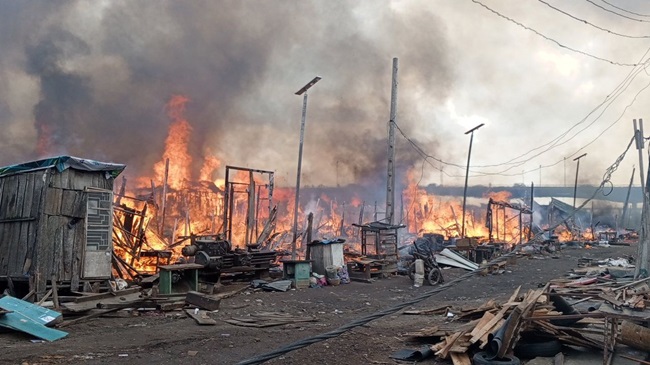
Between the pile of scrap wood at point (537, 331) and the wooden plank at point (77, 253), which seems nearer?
the pile of scrap wood at point (537, 331)

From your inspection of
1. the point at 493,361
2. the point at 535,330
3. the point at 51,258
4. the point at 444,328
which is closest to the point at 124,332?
the point at 51,258

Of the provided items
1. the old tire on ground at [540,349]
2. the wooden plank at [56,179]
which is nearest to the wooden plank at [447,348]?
the old tire on ground at [540,349]

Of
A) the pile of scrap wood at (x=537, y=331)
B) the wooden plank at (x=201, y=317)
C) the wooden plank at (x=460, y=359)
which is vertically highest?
the pile of scrap wood at (x=537, y=331)

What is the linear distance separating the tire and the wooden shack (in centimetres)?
1103

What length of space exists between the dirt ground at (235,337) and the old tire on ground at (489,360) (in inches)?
27.9

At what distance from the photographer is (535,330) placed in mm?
6938

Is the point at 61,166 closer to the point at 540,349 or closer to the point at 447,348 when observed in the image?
the point at 447,348

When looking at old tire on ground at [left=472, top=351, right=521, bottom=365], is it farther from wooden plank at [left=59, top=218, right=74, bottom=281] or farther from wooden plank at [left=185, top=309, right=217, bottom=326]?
wooden plank at [left=59, top=218, right=74, bottom=281]

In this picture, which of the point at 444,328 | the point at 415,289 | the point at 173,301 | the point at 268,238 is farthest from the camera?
the point at 268,238

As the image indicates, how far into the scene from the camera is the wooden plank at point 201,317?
31.9 ft

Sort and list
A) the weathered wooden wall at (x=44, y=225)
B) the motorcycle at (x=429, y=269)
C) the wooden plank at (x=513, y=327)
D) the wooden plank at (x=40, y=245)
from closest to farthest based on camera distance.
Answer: the wooden plank at (x=513, y=327)
the wooden plank at (x=40, y=245)
the weathered wooden wall at (x=44, y=225)
the motorcycle at (x=429, y=269)

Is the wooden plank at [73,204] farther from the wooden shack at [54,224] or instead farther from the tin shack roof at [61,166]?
the tin shack roof at [61,166]

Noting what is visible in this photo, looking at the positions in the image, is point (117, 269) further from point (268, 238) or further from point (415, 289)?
point (415, 289)

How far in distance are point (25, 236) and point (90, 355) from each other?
6.55m
